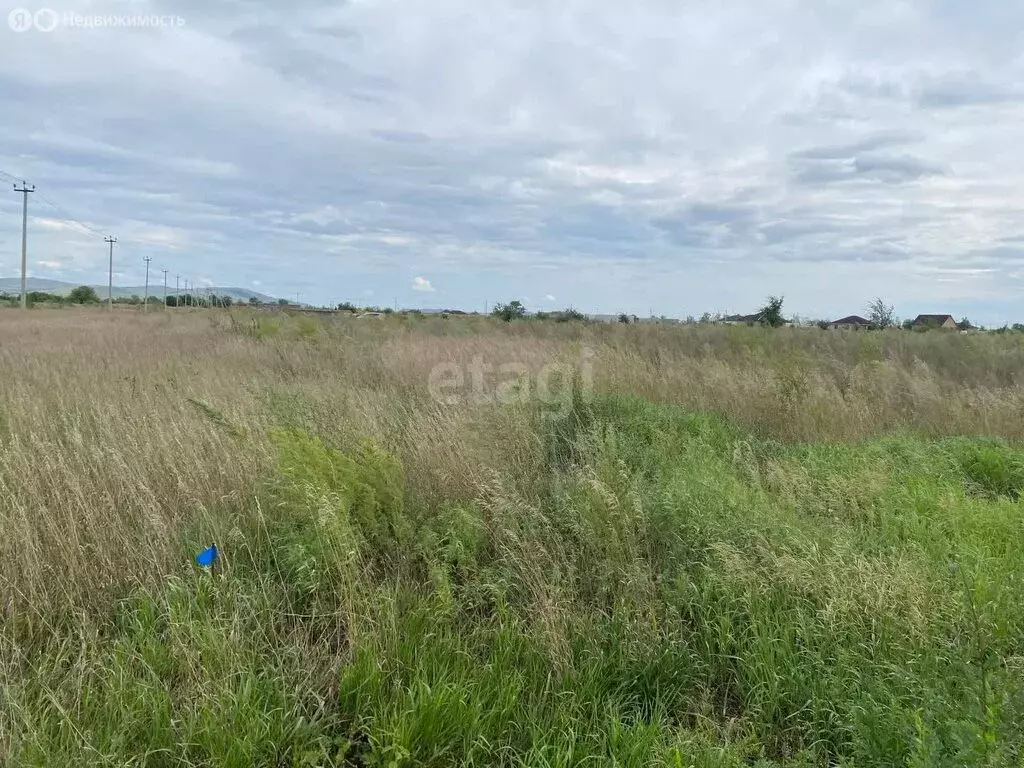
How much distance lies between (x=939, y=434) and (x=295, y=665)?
7094mm

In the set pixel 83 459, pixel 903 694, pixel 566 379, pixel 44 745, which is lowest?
pixel 44 745

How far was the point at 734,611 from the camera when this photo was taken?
2791 mm

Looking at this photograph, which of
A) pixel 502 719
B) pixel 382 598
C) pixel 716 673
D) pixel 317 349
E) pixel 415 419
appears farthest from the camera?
pixel 317 349

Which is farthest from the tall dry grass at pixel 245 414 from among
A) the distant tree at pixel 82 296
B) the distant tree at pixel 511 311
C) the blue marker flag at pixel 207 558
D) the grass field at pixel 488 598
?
the distant tree at pixel 82 296

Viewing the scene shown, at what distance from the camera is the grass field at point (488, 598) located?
2100 mm

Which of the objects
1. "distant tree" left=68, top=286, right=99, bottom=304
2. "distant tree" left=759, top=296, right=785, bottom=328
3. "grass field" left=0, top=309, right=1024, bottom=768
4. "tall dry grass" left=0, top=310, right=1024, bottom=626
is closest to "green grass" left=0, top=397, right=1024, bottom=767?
"grass field" left=0, top=309, right=1024, bottom=768

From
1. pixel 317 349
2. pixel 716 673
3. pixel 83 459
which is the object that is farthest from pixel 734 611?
pixel 317 349

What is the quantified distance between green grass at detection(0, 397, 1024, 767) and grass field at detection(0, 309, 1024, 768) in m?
0.01

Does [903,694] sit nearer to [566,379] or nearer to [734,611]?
[734,611]

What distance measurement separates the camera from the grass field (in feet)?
6.89

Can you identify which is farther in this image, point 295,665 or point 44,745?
Answer: point 295,665

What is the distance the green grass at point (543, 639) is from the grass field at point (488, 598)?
15 millimetres

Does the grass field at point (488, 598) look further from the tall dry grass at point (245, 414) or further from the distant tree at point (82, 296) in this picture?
the distant tree at point (82, 296)

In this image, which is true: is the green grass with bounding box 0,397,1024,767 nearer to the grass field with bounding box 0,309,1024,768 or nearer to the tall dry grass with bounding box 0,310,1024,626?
the grass field with bounding box 0,309,1024,768
